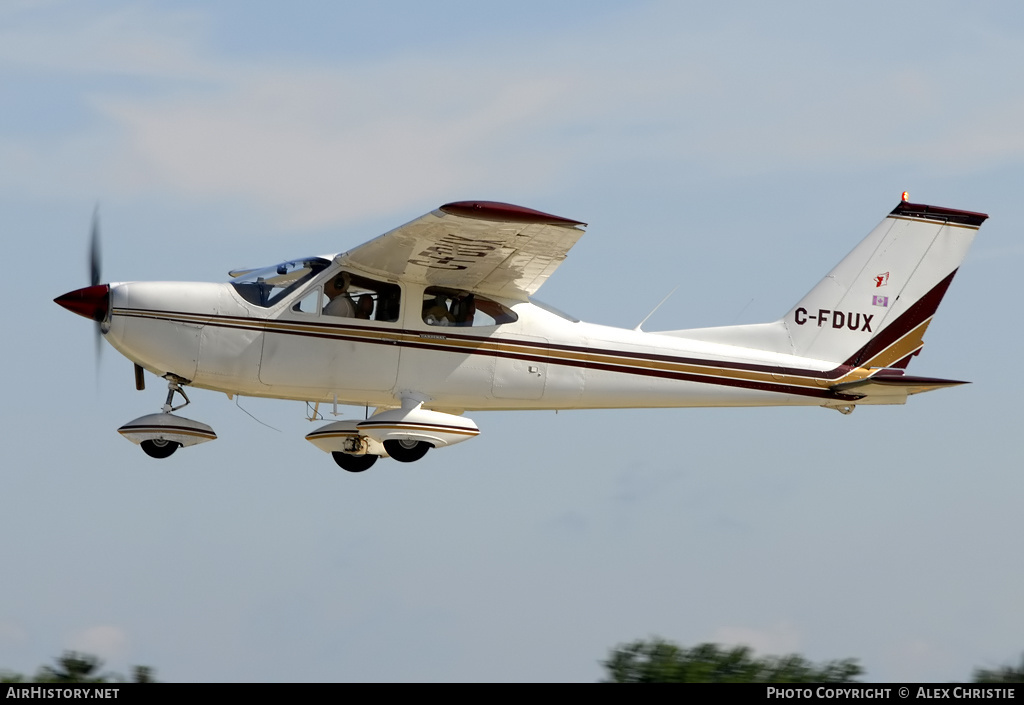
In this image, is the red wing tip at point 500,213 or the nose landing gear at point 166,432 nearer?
the red wing tip at point 500,213

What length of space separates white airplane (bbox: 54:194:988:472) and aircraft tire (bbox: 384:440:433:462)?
23 millimetres

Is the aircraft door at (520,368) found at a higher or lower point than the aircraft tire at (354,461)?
higher

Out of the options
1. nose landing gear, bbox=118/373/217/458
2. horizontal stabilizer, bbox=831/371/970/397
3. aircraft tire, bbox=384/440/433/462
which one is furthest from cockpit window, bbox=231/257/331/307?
horizontal stabilizer, bbox=831/371/970/397

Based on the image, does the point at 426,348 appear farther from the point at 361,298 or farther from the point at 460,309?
the point at 361,298

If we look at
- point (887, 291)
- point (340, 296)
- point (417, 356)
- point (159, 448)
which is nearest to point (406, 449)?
point (417, 356)

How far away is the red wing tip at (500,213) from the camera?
13.3 metres

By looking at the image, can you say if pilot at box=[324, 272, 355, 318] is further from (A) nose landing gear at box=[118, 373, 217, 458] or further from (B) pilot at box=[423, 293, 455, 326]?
(A) nose landing gear at box=[118, 373, 217, 458]

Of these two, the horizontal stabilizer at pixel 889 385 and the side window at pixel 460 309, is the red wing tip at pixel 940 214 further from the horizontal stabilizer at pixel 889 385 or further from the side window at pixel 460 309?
the side window at pixel 460 309

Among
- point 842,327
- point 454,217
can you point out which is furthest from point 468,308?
point 842,327

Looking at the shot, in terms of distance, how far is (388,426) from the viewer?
48.9 feet

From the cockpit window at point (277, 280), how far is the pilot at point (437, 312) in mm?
1169

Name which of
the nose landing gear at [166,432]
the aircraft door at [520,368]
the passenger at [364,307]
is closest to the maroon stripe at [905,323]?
the aircraft door at [520,368]

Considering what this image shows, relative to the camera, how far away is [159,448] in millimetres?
14945
